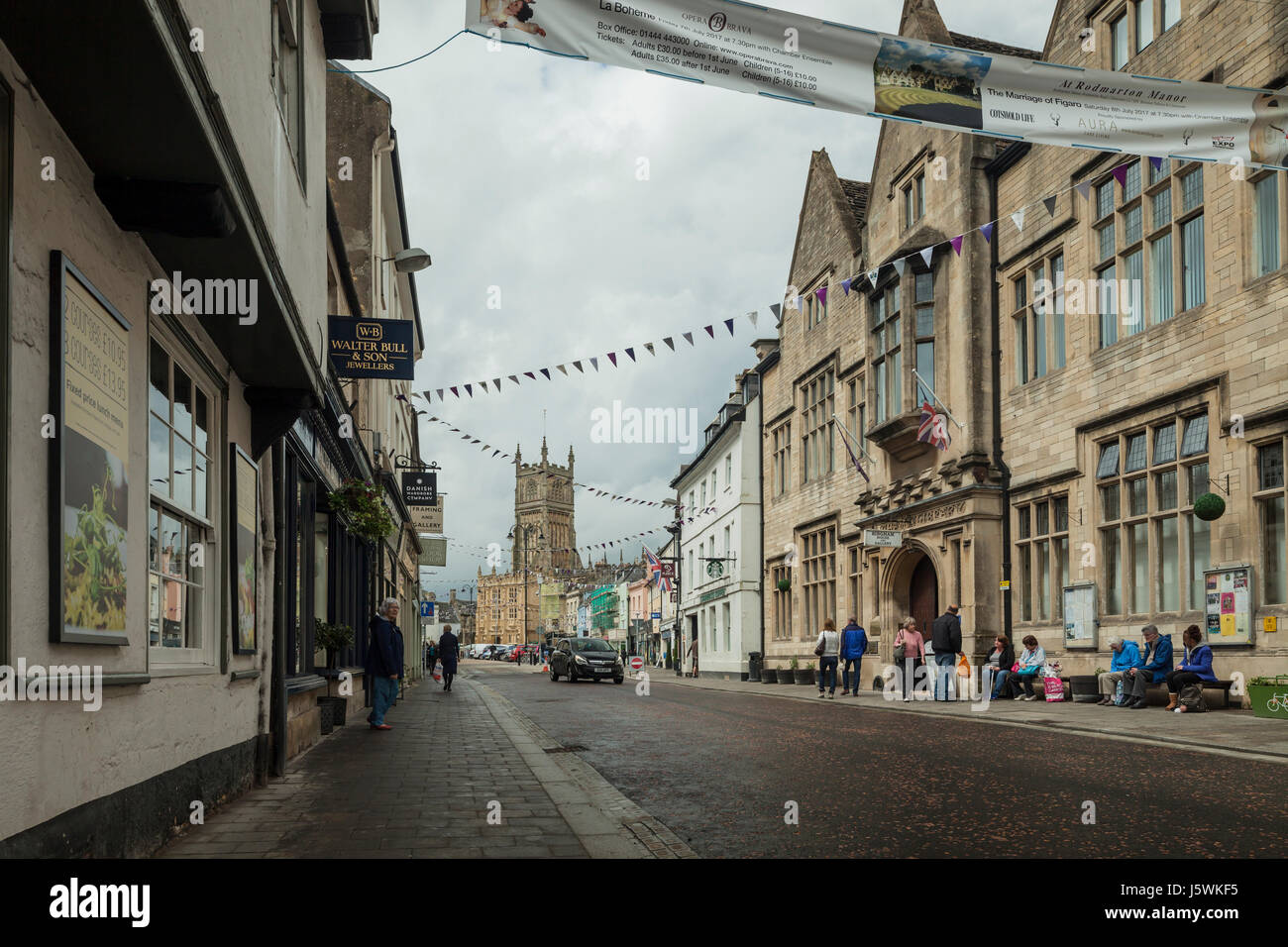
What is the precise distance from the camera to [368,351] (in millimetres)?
13914

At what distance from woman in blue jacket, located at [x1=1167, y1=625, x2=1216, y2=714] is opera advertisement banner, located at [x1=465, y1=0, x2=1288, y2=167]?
6.59 meters

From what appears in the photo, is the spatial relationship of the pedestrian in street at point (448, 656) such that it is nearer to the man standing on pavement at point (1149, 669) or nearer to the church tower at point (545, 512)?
the man standing on pavement at point (1149, 669)

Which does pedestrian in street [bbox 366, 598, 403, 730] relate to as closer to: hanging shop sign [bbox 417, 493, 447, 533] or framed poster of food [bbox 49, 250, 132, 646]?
framed poster of food [bbox 49, 250, 132, 646]

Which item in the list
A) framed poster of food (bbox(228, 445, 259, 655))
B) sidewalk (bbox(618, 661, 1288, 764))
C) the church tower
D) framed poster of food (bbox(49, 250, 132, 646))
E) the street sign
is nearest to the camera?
framed poster of food (bbox(49, 250, 132, 646))

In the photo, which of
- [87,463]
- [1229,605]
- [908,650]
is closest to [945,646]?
[908,650]

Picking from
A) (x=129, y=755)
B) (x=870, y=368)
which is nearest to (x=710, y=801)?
(x=129, y=755)

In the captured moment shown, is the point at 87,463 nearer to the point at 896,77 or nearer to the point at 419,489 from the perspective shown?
the point at 896,77

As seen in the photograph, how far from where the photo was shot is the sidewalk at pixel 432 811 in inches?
232

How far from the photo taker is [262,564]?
9172 millimetres

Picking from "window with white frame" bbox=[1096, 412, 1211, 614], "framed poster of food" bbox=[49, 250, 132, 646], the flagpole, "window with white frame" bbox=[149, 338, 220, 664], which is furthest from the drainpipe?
"framed poster of food" bbox=[49, 250, 132, 646]

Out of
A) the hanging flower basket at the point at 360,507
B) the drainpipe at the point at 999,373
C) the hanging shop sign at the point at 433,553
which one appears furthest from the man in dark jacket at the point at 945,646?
the hanging shop sign at the point at 433,553

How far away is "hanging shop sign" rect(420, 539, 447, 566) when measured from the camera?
39.8 metres

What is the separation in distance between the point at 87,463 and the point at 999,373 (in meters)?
20.3

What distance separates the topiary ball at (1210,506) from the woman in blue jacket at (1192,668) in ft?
4.97
